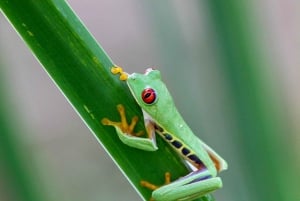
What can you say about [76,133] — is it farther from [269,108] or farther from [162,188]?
[162,188]

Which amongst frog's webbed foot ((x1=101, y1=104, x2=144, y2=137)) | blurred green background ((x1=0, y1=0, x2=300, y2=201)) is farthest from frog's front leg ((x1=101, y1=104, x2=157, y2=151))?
blurred green background ((x1=0, y1=0, x2=300, y2=201))

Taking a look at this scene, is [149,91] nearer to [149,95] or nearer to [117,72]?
[149,95]

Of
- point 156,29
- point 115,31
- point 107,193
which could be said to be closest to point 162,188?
point 156,29

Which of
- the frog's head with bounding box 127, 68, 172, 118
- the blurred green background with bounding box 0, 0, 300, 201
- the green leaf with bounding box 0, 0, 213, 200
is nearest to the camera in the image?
the green leaf with bounding box 0, 0, 213, 200

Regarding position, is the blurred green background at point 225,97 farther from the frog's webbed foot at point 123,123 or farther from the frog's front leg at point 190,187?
the frog's webbed foot at point 123,123

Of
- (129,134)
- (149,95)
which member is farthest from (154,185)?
(149,95)

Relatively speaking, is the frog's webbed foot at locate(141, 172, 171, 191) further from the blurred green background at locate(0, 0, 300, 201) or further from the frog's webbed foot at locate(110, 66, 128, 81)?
the blurred green background at locate(0, 0, 300, 201)
